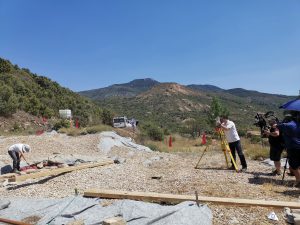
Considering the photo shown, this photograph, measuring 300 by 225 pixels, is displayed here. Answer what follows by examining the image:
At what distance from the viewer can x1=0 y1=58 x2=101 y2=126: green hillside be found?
35.0 meters

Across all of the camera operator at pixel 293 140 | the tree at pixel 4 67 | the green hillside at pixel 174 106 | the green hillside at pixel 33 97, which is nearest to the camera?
the camera operator at pixel 293 140

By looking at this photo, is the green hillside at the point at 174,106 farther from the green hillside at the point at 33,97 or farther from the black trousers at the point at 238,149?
the black trousers at the point at 238,149

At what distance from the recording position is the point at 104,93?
17725 cm

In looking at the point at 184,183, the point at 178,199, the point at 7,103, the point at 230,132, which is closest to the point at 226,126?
Result: the point at 230,132

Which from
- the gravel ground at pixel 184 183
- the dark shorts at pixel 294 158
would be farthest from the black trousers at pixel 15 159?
the dark shorts at pixel 294 158

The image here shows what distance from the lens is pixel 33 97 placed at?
41.9 metres

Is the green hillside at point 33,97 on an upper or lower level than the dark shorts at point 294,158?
upper

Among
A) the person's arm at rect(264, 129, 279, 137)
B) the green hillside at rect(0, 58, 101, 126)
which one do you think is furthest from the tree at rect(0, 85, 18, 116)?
the person's arm at rect(264, 129, 279, 137)

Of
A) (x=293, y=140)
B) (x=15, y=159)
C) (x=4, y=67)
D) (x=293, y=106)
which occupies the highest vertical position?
(x=4, y=67)

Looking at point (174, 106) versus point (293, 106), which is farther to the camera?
point (174, 106)

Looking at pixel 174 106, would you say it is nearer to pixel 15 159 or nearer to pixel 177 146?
pixel 177 146

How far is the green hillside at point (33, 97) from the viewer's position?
115 ft

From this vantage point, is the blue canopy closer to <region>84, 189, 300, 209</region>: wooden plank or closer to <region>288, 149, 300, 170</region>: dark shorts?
<region>288, 149, 300, 170</region>: dark shorts

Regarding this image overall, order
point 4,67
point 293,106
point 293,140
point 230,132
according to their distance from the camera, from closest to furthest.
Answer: point 293,140, point 293,106, point 230,132, point 4,67
